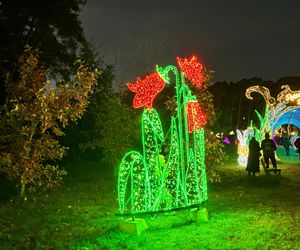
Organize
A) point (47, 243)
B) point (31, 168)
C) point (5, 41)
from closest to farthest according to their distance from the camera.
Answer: point (47, 243) → point (31, 168) → point (5, 41)

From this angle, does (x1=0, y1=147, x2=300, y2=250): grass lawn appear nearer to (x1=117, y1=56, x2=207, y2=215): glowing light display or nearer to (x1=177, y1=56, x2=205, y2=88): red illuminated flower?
(x1=117, y1=56, x2=207, y2=215): glowing light display

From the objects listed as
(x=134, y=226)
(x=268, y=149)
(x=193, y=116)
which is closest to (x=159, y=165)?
(x=134, y=226)

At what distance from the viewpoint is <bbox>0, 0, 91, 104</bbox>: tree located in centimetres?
2022

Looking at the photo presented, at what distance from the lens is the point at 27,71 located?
12.8m

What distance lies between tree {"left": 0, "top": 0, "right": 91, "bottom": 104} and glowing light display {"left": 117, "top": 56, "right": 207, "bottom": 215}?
36.1 ft

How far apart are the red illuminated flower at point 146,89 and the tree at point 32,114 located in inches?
139

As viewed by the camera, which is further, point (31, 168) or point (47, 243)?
point (31, 168)

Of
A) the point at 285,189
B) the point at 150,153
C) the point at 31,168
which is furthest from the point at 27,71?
the point at 285,189

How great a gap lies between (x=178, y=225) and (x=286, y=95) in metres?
16.8

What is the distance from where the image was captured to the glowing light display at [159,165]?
936 cm

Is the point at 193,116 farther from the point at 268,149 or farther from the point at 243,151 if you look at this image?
the point at 243,151

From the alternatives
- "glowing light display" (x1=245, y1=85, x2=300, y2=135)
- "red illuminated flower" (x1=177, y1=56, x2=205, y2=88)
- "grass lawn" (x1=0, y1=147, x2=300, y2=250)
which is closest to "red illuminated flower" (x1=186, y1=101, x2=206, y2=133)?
"red illuminated flower" (x1=177, y1=56, x2=205, y2=88)

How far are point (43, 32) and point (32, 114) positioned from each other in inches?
432

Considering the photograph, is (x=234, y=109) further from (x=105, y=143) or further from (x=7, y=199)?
(x=7, y=199)
